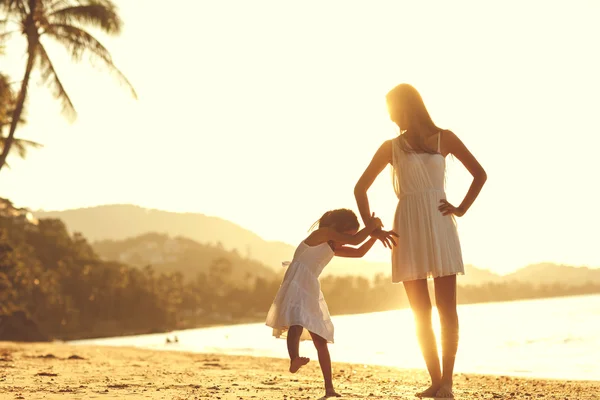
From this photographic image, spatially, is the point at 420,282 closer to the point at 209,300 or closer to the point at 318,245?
the point at 318,245

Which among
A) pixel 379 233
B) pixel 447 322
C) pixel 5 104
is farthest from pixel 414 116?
pixel 5 104

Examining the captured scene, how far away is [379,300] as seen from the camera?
7121 inches

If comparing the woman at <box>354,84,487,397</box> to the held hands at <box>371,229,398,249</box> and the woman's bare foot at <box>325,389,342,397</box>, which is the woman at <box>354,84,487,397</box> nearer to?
the held hands at <box>371,229,398,249</box>

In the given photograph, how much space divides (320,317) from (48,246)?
99567 mm

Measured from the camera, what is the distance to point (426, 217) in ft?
19.5

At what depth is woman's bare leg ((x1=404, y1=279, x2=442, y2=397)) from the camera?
598 cm

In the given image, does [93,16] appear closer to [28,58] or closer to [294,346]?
[28,58]

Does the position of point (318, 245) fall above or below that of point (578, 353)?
above

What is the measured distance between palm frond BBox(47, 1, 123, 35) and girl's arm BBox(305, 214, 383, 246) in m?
19.0

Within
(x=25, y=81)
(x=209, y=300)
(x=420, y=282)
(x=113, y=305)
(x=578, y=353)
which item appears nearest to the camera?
(x=420, y=282)

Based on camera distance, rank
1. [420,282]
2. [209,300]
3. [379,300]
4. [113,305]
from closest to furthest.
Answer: [420,282] → [113,305] → [209,300] → [379,300]

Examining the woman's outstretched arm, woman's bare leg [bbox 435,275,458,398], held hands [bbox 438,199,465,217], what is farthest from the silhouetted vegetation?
held hands [bbox 438,199,465,217]

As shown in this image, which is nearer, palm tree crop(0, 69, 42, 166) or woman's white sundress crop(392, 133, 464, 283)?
woman's white sundress crop(392, 133, 464, 283)

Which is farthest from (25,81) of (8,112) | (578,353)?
(578,353)
